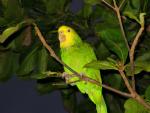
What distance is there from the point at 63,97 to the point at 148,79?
303 mm

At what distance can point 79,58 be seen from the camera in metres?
0.92

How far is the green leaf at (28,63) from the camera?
3.15 feet

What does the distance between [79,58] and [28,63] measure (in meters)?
0.16

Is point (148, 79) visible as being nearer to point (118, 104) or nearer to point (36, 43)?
point (118, 104)

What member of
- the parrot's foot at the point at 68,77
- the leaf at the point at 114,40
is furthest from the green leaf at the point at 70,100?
the leaf at the point at 114,40

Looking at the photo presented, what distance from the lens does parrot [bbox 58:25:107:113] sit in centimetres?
90

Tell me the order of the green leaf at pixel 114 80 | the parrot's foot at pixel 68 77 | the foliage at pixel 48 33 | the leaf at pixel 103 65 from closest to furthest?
1. the leaf at pixel 103 65
2. the parrot's foot at pixel 68 77
3. the foliage at pixel 48 33
4. the green leaf at pixel 114 80

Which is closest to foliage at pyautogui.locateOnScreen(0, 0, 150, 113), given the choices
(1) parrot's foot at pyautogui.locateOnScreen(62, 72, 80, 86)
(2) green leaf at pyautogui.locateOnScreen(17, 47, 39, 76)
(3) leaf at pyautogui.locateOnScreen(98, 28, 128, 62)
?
(2) green leaf at pyautogui.locateOnScreen(17, 47, 39, 76)

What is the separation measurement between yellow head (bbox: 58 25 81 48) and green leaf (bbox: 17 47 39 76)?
0.08 meters

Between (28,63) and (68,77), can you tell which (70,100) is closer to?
(28,63)

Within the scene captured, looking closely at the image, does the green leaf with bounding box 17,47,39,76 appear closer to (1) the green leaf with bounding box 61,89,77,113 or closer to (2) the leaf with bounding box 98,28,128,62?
(1) the green leaf with bounding box 61,89,77,113

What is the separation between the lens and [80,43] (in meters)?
0.97

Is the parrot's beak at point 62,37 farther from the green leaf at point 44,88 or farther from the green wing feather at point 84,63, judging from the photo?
the green leaf at point 44,88

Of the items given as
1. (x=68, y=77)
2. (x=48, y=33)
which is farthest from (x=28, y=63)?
(x=68, y=77)
